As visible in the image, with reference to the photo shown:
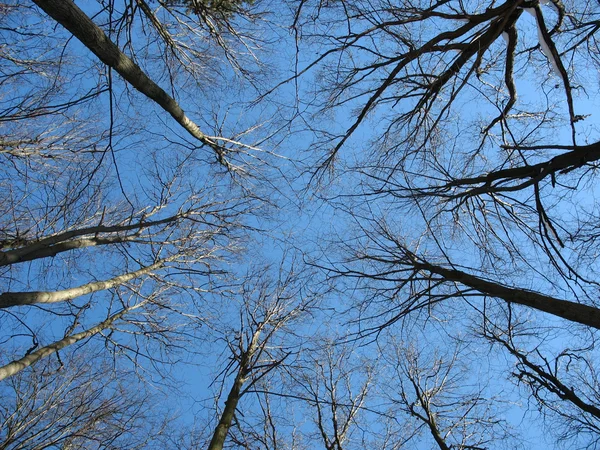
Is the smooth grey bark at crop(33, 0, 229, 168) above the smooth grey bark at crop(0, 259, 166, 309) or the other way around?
above

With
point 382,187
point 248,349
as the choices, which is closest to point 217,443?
point 248,349

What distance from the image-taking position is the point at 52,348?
494cm

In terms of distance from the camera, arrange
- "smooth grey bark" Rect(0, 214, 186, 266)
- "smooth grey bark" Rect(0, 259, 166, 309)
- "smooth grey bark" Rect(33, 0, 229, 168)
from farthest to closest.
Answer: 1. "smooth grey bark" Rect(0, 214, 186, 266)
2. "smooth grey bark" Rect(0, 259, 166, 309)
3. "smooth grey bark" Rect(33, 0, 229, 168)

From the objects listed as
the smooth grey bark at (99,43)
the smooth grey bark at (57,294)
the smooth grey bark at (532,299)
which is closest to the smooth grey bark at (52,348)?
the smooth grey bark at (57,294)

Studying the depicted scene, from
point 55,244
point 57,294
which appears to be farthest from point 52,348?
point 55,244

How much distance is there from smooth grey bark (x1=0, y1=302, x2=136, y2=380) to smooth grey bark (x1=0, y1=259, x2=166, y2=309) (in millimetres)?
791

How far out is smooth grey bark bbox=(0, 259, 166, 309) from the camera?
3.49 meters

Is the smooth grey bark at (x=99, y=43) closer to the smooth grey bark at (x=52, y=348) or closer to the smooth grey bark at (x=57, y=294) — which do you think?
the smooth grey bark at (x=57, y=294)

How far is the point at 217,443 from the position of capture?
3637 millimetres

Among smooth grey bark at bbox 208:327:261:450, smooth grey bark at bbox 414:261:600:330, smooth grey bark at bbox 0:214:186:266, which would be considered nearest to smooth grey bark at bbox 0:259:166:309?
smooth grey bark at bbox 0:214:186:266

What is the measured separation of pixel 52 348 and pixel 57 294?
1.27 metres

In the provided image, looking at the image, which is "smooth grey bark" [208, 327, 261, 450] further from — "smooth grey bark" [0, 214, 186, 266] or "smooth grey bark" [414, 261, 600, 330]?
"smooth grey bark" [414, 261, 600, 330]

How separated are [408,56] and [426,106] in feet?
2.92

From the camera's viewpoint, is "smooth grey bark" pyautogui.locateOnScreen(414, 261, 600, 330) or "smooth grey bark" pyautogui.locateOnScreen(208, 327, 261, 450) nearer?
"smooth grey bark" pyautogui.locateOnScreen(414, 261, 600, 330)
